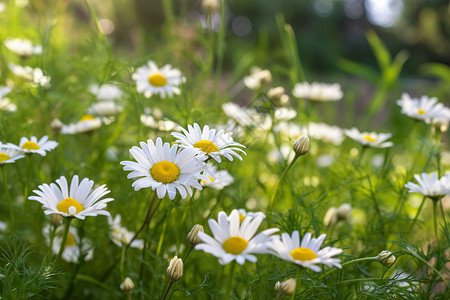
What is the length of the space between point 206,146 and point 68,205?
0.68 feet

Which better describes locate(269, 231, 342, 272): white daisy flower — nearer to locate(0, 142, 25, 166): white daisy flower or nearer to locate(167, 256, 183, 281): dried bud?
locate(167, 256, 183, 281): dried bud

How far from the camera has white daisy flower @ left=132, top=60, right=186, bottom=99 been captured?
1041 mm

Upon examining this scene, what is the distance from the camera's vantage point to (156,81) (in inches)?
41.8

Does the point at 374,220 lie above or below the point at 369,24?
below

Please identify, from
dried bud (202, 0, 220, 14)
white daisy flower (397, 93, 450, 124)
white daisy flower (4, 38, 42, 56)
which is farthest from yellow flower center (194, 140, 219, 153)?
white daisy flower (4, 38, 42, 56)

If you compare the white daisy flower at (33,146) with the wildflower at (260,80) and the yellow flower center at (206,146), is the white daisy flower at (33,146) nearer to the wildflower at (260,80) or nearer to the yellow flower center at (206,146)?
the yellow flower center at (206,146)

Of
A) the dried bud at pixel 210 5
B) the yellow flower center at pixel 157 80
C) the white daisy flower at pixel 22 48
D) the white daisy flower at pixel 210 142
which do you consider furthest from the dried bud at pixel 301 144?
the white daisy flower at pixel 22 48

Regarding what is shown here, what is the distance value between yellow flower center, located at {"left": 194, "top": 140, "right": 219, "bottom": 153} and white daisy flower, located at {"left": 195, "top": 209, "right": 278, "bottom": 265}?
0.35ft

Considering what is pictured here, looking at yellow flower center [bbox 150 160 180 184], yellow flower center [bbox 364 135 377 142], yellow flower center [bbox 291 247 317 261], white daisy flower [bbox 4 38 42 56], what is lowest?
yellow flower center [bbox 291 247 317 261]

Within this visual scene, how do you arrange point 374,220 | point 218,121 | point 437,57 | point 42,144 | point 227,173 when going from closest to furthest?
point 42,144, point 227,173, point 374,220, point 218,121, point 437,57

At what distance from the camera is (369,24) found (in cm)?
881

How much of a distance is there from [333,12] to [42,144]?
800cm

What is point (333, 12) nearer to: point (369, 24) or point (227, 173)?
point (369, 24)

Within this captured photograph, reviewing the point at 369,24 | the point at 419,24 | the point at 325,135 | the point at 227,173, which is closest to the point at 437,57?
the point at 419,24
